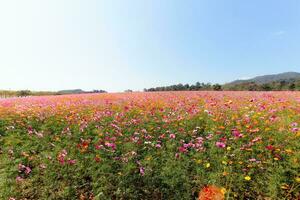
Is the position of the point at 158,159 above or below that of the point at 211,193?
above

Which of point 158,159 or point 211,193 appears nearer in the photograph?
point 211,193

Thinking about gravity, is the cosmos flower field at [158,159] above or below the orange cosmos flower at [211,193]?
above

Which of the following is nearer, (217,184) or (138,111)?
(217,184)

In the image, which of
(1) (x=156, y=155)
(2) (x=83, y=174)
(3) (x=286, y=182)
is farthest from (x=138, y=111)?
(3) (x=286, y=182)

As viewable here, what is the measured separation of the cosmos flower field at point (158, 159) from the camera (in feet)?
18.3

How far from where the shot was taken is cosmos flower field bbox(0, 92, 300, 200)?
558cm

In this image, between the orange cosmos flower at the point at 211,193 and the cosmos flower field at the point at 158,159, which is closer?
the orange cosmos flower at the point at 211,193

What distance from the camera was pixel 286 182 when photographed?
5312 millimetres

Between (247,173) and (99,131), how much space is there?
4.26 metres

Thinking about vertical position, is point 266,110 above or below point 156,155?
above

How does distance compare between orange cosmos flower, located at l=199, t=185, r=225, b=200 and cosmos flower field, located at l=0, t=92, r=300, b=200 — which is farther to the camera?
cosmos flower field, located at l=0, t=92, r=300, b=200

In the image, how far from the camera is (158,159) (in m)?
6.54

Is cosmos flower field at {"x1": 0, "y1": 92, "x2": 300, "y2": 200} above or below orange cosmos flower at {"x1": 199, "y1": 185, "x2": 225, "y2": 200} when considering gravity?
above

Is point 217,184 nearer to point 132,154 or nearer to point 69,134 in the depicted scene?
point 132,154
